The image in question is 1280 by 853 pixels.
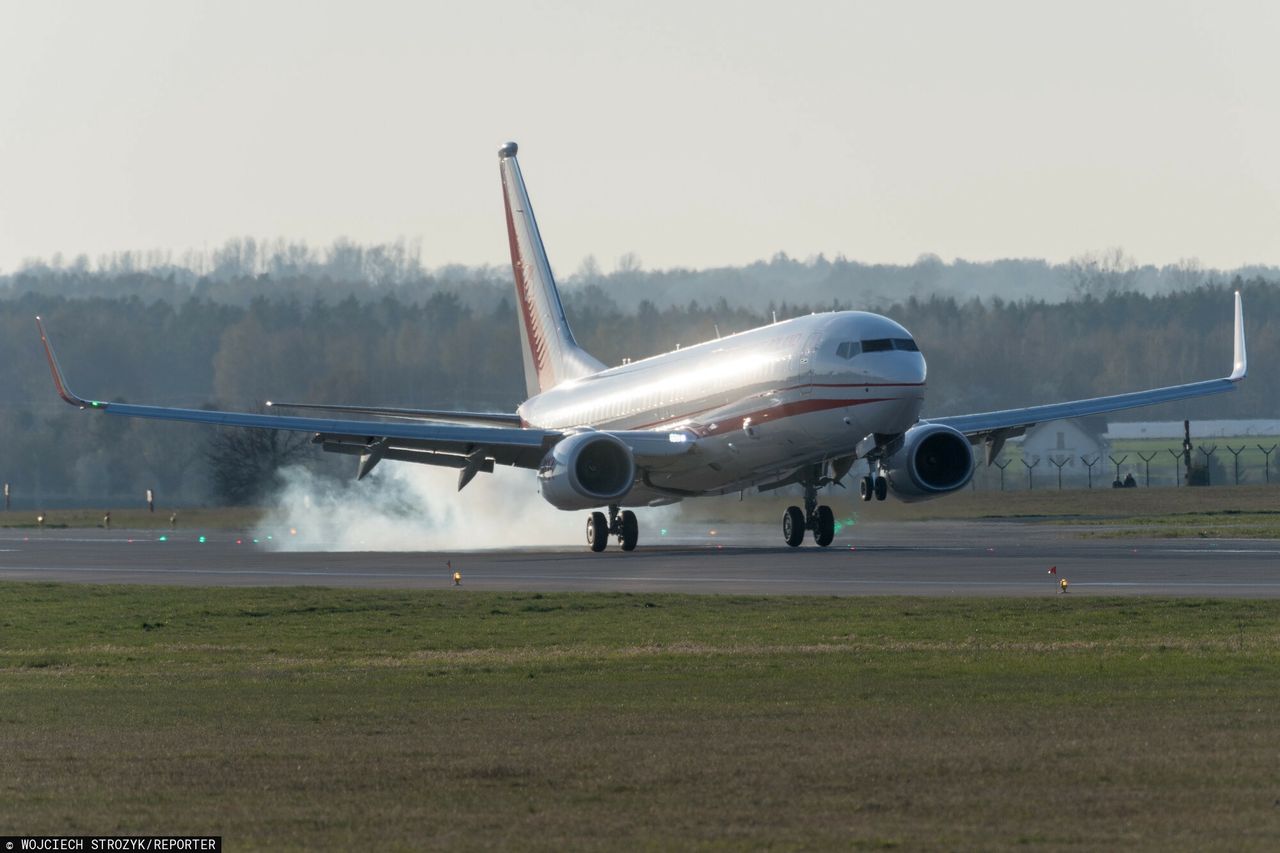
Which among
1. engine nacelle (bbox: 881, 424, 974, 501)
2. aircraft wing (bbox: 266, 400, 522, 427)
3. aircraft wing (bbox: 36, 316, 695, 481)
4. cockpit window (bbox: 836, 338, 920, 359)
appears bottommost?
engine nacelle (bbox: 881, 424, 974, 501)

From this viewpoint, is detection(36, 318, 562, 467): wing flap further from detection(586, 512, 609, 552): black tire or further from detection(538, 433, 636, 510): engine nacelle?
detection(538, 433, 636, 510): engine nacelle

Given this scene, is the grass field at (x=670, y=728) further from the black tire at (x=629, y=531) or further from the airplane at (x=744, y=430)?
the black tire at (x=629, y=531)

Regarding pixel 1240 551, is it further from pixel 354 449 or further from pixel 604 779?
pixel 604 779

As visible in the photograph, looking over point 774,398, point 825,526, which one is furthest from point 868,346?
point 825,526

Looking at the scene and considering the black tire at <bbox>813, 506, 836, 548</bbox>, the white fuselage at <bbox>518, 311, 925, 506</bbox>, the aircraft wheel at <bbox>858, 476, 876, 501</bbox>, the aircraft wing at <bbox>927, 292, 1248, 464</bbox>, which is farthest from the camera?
the aircraft wing at <bbox>927, 292, 1248, 464</bbox>

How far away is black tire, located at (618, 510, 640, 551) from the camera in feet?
156

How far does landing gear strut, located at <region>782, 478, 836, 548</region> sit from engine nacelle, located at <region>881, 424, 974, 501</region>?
70.9 inches

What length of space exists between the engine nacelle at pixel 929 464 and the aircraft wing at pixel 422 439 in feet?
16.0

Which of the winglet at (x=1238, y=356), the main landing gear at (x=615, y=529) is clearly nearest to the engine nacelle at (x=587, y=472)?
the main landing gear at (x=615, y=529)

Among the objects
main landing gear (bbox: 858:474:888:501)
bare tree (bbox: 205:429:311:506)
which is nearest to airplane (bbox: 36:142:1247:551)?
main landing gear (bbox: 858:474:888:501)

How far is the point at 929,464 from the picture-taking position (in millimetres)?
45281

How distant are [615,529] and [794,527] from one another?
14.8ft

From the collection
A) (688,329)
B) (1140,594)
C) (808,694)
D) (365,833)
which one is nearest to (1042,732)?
(808,694)

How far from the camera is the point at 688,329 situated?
357 ft
